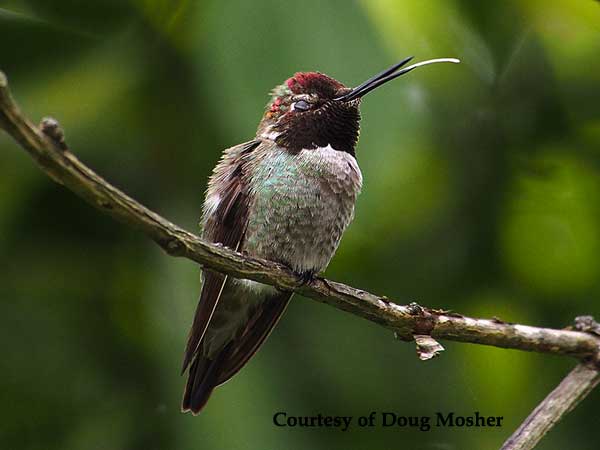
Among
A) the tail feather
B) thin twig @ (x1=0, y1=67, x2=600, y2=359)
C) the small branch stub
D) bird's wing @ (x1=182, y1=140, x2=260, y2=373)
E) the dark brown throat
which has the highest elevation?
the dark brown throat

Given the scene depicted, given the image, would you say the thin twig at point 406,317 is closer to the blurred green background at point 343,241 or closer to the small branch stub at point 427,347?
the small branch stub at point 427,347

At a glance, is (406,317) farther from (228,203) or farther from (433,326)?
(228,203)

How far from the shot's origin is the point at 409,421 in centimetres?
373

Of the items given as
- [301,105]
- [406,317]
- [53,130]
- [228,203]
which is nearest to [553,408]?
[406,317]

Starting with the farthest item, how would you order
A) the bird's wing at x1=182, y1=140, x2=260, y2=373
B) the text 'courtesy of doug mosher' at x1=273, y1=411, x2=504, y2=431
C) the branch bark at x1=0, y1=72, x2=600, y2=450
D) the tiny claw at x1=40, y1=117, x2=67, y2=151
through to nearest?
the text 'courtesy of doug mosher' at x1=273, y1=411, x2=504, y2=431
the bird's wing at x1=182, y1=140, x2=260, y2=373
the branch bark at x1=0, y1=72, x2=600, y2=450
the tiny claw at x1=40, y1=117, x2=67, y2=151

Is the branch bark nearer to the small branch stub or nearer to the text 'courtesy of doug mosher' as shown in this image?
the small branch stub

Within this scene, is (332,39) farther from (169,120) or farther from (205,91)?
(169,120)

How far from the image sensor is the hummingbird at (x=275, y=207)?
11.1 feet

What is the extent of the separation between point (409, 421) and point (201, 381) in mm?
1009

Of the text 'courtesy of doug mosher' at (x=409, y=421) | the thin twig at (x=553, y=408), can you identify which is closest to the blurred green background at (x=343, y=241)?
the text 'courtesy of doug mosher' at (x=409, y=421)

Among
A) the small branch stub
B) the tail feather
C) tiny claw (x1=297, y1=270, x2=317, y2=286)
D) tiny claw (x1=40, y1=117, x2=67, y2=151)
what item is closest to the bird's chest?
tiny claw (x1=297, y1=270, x2=317, y2=286)

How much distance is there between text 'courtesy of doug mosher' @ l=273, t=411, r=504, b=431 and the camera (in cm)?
368

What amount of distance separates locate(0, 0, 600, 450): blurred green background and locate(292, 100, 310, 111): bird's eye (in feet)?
1.70

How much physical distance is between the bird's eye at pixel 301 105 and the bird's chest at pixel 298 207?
306mm
